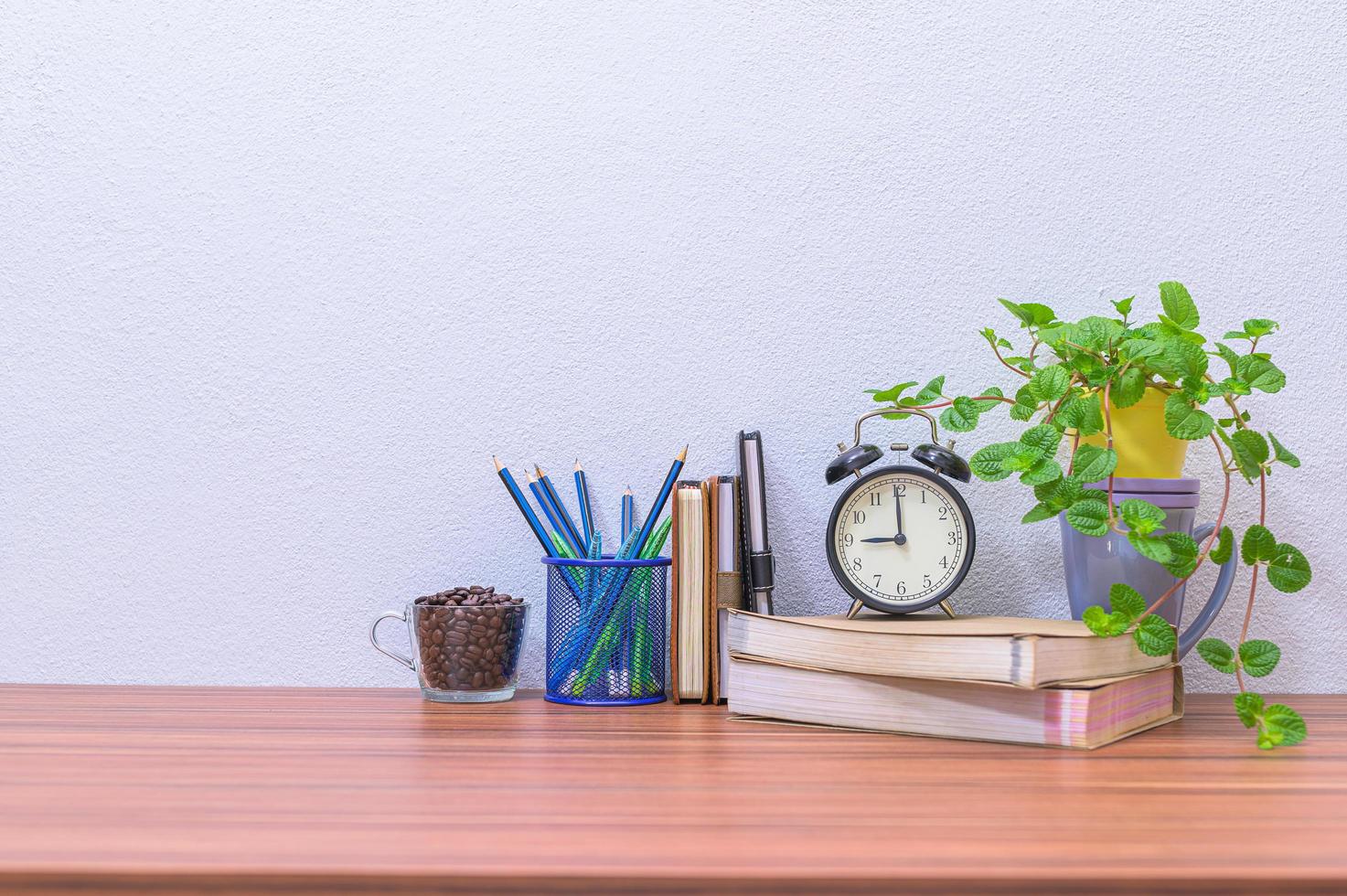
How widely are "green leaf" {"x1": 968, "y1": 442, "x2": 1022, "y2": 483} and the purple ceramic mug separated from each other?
0.10 metres

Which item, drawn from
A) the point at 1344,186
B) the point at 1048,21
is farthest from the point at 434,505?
the point at 1344,186

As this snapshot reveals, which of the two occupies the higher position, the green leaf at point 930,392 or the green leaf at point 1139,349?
the green leaf at point 1139,349

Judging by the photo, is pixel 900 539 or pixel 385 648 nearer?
pixel 900 539

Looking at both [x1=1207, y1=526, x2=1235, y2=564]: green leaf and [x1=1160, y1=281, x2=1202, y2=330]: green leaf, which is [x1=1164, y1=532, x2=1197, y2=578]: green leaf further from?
A: [x1=1160, y1=281, x2=1202, y2=330]: green leaf

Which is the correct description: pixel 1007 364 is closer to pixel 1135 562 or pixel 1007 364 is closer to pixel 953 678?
pixel 1135 562

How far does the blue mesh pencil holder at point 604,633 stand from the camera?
95 centimetres

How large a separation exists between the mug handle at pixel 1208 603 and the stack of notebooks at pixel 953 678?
86mm

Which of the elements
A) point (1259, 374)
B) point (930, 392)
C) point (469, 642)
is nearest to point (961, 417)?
point (930, 392)

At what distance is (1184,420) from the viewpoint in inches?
33.0

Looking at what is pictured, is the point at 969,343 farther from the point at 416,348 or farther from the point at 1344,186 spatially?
the point at 416,348

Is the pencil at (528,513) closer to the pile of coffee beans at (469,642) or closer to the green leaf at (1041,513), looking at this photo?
the pile of coffee beans at (469,642)

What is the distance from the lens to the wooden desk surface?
0.48 meters

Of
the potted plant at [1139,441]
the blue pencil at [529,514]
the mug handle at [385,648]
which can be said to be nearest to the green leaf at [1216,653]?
the potted plant at [1139,441]

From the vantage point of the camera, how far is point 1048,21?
110cm
